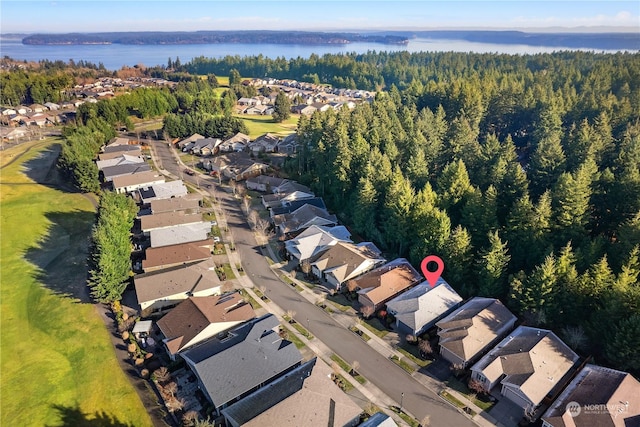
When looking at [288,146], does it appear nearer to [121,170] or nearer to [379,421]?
[121,170]

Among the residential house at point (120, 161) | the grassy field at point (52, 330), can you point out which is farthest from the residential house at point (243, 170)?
the grassy field at point (52, 330)

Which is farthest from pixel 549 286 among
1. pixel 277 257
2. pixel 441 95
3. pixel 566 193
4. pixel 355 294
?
pixel 441 95

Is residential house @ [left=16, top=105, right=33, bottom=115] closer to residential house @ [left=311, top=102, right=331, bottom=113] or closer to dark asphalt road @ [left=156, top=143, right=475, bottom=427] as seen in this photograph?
residential house @ [left=311, top=102, right=331, bottom=113]

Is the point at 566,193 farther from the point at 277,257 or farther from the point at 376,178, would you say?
the point at 277,257

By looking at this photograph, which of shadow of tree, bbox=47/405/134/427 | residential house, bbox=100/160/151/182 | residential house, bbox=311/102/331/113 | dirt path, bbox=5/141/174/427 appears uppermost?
residential house, bbox=311/102/331/113

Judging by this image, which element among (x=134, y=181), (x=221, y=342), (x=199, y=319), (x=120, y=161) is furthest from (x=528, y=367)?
(x=120, y=161)

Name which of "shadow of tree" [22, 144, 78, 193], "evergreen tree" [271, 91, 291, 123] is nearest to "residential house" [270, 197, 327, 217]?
"shadow of tree" [22, 144, 78, 193]
